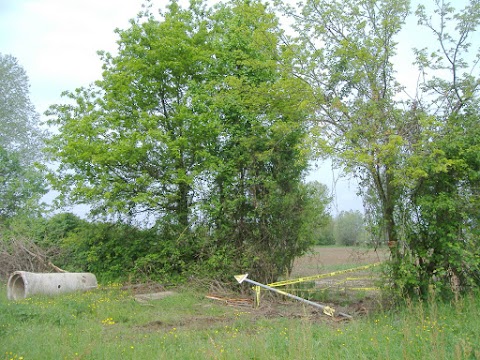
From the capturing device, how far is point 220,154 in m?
14.4

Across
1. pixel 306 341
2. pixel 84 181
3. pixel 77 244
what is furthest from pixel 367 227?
pixel 77 244

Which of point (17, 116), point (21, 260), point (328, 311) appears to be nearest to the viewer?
point (328, 311)

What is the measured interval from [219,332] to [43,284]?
6.70 m

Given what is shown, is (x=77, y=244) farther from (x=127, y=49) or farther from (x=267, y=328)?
(x=267, y=328)

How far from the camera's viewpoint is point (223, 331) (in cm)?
800

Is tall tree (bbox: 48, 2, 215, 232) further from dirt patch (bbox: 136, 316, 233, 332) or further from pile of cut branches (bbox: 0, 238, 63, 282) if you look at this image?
dirt patch (bbox: 136, 316, 233, 332)

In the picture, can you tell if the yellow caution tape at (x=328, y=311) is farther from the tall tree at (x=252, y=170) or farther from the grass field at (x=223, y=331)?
the tall tree at (x=252, y=170)

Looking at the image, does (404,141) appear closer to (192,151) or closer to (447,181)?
(447,181)

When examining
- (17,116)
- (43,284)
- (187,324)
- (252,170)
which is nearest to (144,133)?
(252,170)

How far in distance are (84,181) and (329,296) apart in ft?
27.2

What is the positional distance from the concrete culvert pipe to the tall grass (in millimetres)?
1312

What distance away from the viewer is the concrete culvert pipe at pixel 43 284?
39.7 ft

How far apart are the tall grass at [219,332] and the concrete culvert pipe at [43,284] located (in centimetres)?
131

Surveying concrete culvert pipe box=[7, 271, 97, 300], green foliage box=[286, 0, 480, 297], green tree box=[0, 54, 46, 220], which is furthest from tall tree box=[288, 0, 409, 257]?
green tree box=[0, 54, 46, 220]
